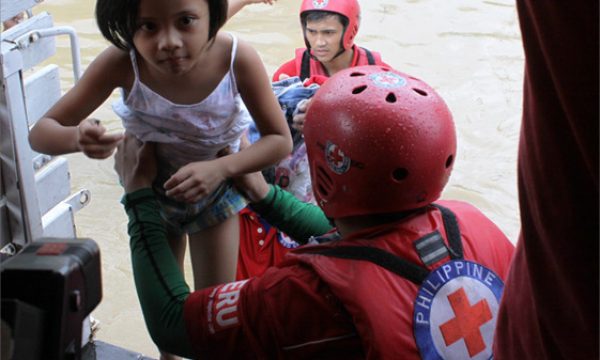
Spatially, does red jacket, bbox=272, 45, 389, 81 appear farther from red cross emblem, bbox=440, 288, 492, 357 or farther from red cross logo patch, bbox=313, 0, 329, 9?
red cross emblem, bbox=440, 288, 492, 357

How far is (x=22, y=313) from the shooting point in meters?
1.31

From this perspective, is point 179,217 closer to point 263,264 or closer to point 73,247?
point 263,264

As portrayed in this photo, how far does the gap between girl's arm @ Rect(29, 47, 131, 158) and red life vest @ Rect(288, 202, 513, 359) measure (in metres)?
0.82

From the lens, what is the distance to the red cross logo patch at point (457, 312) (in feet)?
6.91

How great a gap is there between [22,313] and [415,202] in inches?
Answer: 48.3

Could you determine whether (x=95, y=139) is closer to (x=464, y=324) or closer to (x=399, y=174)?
(x=399, y=174)

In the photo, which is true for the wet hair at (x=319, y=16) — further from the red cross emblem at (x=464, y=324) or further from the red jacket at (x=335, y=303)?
the red cross emblem at (x=464, y=324)

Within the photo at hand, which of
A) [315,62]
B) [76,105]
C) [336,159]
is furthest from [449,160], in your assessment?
[315,62]

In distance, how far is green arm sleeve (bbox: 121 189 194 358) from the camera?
94.9 inches

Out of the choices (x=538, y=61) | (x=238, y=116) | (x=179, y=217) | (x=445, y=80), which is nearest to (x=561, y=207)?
(x=538, y=61)

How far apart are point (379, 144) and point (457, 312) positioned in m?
0.46

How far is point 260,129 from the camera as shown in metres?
2.82

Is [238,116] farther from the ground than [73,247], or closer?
closer

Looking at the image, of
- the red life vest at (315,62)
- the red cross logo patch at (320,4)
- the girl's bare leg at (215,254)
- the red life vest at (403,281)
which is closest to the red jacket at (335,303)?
the red life vest at (403,281)
